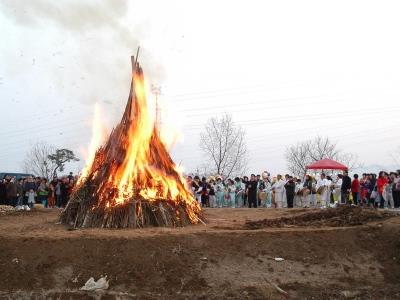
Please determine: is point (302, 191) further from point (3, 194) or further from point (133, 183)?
point (3, 194)

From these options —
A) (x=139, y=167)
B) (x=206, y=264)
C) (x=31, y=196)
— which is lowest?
(x=206, y=264)

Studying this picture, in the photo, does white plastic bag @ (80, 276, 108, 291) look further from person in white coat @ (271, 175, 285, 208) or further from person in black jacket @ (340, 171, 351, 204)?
person in white coat @ (271, 175, 285, 208)

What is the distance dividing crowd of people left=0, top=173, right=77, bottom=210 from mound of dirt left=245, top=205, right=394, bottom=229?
11.4 meters

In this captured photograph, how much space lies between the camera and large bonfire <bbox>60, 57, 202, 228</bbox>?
12.5 meters

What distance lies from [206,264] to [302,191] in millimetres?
13697

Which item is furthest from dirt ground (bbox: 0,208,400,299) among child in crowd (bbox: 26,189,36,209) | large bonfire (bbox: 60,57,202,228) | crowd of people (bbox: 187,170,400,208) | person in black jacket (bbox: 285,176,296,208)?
child in crowd (bbox: 26,189,36,209)

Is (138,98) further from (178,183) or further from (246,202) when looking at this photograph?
(246,202)

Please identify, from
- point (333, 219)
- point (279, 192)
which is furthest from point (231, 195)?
point (333, 219)

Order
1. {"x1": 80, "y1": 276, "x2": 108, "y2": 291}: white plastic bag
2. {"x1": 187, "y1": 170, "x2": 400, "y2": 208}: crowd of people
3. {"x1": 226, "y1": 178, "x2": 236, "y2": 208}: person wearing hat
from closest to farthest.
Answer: {"x1": 80, "y1": 276, "x2": 108, "y2": 291}: white plastic bag → {"x1": 187, "y1": 170, "x2": 400, "y2": 208}: crowd of people → {"x1": 226, "y1": 178, "x2": 236, "y2": 208}: person wearing hat

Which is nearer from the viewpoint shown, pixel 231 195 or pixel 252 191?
pixel 252 191

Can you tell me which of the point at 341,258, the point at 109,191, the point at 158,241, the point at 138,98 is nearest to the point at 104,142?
the point at 138,98

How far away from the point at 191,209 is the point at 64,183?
10661 millimetres

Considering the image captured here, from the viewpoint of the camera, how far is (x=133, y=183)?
1298 cm

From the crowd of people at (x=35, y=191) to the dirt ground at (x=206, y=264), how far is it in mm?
11702
